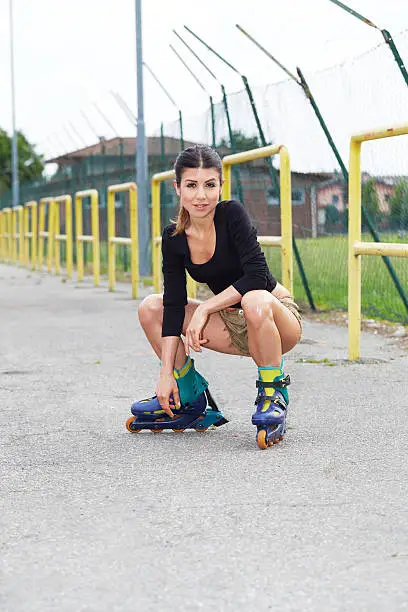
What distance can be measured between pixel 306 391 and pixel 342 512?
244 centimetres

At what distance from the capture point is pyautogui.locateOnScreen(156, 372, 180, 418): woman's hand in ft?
15.0

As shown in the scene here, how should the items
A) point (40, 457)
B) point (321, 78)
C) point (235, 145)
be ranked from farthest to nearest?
point (235, 145) → point (321, 78) → point (40, 457)

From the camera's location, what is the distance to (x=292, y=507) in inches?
134

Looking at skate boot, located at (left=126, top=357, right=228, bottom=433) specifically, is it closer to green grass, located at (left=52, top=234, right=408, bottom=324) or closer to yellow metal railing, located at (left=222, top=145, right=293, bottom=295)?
yellow metal railing, located at (left=222, top=145, right=293, bottom=295)

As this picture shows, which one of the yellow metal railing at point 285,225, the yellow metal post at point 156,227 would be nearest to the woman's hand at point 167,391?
the yellow metal railing at point 285,225

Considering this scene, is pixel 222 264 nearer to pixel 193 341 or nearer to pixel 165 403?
pixel 193 341

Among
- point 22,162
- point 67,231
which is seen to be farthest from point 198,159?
point 22,162

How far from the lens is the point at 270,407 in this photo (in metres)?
4.33

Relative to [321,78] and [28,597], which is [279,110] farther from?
[28,597]

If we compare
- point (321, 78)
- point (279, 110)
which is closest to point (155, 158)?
point (279, 110)

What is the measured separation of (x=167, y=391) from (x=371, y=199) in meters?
4.19

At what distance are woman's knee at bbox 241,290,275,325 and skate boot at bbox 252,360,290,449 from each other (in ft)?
0.66

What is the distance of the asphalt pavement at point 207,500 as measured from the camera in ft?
8.77

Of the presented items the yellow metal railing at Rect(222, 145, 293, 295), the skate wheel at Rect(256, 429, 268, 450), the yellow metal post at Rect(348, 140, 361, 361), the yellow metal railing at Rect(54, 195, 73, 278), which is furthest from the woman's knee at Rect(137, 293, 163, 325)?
the yellow metal railing at Rect(54, 195, 73, 278)
